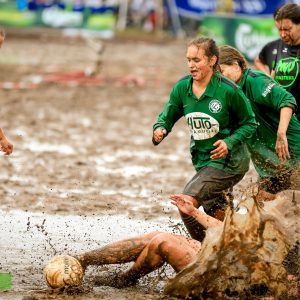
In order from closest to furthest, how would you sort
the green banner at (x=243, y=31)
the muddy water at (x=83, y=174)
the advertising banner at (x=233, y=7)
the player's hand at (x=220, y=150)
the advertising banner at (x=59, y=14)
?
the player's hand at (x=220, y=150), the muddy water at (x=83, y=174), the green banner at (x=243, y=31), the advertising banner at (x=233, y=7), the advertising banner at (x=59, y=14)

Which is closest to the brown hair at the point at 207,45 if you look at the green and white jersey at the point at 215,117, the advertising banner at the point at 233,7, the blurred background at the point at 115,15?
the green and white jersey at the point at 215,117

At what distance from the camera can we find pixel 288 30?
8492mm

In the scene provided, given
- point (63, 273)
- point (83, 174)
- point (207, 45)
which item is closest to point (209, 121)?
point (207, 45)

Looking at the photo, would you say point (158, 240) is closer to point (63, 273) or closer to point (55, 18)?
point (63, 273)

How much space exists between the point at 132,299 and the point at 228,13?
2500 cm

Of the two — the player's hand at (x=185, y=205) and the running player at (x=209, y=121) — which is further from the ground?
the running player at (x=209, y=121)

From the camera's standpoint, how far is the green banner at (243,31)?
26.7 meters

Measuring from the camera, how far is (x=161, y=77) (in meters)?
24.2

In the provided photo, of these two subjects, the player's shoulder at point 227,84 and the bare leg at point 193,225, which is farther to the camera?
the player's shoulder at point 227,84

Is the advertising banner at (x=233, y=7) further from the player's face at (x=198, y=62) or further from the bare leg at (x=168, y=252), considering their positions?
the bare leg at (x=168, y=252)

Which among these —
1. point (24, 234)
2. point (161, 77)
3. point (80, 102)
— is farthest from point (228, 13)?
point (24, 234)

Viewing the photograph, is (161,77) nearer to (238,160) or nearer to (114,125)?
(114,125)

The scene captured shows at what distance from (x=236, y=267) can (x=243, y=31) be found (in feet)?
72.2

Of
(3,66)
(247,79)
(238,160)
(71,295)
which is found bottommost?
(3,66)
